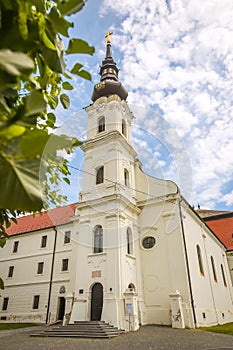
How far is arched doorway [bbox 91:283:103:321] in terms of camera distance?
1619cm

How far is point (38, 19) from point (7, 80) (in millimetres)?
378

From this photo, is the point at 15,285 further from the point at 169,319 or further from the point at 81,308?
the point at 169,319

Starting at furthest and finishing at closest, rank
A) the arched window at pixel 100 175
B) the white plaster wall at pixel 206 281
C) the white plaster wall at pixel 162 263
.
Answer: the arched window at pixel 100 175 < the white plaster wall at pixel 206 281 < the white plaster wall at pixel 162 263

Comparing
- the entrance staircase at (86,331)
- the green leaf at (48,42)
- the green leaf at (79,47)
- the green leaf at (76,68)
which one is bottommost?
the entrance staircase at (86,331)

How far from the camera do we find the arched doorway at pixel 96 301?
16.2m

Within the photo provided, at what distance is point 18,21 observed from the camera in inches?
37.4

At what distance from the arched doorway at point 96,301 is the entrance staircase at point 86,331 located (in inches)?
34.5

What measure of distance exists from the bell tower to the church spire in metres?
0.31

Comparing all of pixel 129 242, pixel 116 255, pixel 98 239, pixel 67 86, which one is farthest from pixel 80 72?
pixel 129 242

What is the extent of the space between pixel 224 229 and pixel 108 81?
25.5 m

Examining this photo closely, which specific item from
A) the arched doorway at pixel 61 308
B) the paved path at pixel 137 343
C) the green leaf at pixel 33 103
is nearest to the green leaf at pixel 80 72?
the green leaf at pixel 33 103

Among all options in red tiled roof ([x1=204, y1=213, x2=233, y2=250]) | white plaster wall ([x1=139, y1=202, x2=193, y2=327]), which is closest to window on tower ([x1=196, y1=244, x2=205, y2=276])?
white plaster wall ([x1=139, y1=202, x2=193, y2=327])

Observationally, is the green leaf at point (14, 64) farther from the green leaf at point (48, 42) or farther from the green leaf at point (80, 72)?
the green leaf at point (80, 72)

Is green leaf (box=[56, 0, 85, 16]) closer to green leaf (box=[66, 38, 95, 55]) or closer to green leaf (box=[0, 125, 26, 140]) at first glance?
green leaf (box=[66, 38, 95, 55])
